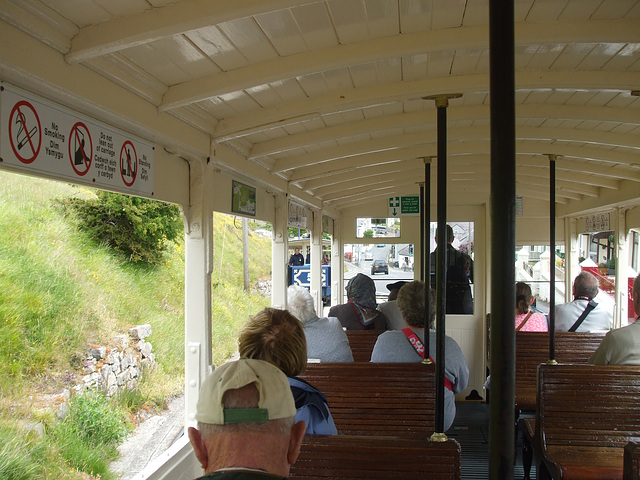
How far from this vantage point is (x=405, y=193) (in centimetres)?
727

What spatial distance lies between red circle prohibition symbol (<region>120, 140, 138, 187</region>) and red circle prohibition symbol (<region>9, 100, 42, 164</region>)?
51 centimetres

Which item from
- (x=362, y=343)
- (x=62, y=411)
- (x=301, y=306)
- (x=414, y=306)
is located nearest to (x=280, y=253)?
(x=362, y=343)

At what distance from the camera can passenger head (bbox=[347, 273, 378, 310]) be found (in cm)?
502

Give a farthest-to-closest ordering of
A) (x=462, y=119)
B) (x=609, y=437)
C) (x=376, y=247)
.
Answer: (x=376, y=247) < (x=462, y=119) < (x=609, y=437)

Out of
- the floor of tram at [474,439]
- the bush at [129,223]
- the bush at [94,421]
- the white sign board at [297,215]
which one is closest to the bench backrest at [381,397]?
the floor of tram at [474,439]

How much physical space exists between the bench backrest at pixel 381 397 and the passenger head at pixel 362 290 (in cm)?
201

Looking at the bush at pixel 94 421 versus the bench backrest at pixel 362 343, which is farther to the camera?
the bush at pixel 94 421

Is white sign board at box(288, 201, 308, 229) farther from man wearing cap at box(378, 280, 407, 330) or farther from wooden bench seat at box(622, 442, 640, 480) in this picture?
wooden bench seat at box(622, 442, 640, 480)

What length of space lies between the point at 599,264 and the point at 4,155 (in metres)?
8.02

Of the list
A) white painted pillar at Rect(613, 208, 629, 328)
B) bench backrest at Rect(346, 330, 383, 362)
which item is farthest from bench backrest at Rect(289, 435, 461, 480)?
white painted pillar at Rect(613, 208, 629, 328)

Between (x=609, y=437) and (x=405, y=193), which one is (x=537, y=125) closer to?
(x=609, y=437)

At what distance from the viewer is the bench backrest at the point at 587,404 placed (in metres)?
2.97

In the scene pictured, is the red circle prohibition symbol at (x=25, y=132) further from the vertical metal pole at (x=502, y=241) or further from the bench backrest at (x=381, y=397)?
the bench backrest at (x=381, y=397)

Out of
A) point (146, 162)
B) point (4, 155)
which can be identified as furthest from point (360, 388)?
point (4, 155)
